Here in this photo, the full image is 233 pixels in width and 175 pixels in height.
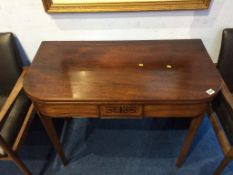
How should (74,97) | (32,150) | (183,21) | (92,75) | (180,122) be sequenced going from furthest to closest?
(180,122) → (32,150) → (183,21) → (92,75) → (74,97)

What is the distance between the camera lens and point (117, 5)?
1226 millimetres

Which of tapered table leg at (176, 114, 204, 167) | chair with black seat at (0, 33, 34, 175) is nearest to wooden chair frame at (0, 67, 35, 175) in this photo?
chair with black seat at (0, 33, 34, 175)

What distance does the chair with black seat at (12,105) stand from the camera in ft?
3.92

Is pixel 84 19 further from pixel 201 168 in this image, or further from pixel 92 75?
pixel 201 168

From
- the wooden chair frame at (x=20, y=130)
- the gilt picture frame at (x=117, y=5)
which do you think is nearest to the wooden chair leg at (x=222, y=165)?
the gilt picture frame at (x=117, y=5)

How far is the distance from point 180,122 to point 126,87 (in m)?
0.87

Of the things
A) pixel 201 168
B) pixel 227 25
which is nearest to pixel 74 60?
pixel 227 25

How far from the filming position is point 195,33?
Result: 135 cm

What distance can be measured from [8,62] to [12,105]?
327mm

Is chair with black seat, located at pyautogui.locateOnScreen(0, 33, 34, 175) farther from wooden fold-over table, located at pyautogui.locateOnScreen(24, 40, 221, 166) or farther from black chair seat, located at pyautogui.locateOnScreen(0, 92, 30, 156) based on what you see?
wooden fold-over table, located at pyautogui.locateOnScreen(24, 40, 221, 166)

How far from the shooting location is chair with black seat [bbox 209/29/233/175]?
1.18 meters

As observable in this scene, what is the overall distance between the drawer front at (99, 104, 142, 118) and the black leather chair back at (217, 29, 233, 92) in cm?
67

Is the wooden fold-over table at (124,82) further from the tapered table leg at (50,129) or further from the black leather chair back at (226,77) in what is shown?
the black leather chair back at (226,77)

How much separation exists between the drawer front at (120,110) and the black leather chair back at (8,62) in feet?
2.28
